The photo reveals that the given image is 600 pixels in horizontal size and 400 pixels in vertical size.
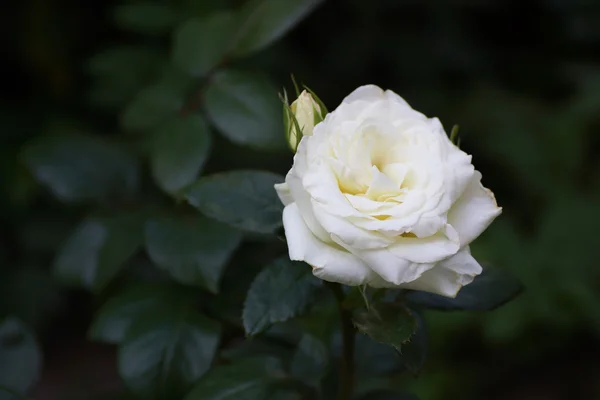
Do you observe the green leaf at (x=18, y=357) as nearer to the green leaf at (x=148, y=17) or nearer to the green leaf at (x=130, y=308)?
the green leaf at (x=130, y=308)

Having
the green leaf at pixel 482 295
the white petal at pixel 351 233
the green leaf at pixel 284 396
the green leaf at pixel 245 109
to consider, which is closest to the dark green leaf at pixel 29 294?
the green leaf at pixel 245 109

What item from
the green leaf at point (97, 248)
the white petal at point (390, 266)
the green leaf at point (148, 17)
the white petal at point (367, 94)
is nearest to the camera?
the white petal at point (390, 266)

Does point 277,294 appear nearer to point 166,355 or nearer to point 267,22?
point 166,355

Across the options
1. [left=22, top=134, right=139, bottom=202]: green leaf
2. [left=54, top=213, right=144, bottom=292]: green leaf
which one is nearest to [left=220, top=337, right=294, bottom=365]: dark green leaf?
[left=54, top=213, right=144, bottom=292]: green leaf

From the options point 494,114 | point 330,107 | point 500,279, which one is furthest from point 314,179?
point 494,114

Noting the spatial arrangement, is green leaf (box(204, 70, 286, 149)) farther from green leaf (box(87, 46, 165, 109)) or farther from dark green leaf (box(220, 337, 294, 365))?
green leaf (box(87, 46, 165, 109))

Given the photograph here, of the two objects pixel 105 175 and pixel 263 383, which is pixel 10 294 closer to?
pixel 105 175

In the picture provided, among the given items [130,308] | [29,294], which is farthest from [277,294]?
[29,294]
